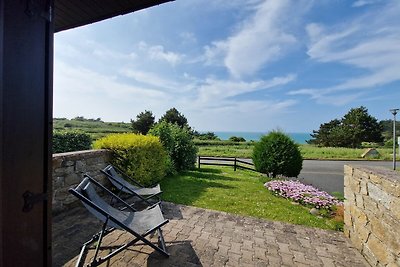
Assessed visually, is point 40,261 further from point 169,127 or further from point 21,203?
point 169,127

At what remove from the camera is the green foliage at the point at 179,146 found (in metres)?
8.16

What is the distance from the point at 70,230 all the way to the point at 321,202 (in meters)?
4.65

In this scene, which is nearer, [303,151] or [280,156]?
[280,156]

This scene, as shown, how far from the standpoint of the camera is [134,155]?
5.18 m

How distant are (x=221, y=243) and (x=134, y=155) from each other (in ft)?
9.98

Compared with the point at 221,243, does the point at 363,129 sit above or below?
above

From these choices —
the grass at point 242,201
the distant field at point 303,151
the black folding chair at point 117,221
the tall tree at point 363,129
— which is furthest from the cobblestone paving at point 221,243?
the tall tree at point 363,129

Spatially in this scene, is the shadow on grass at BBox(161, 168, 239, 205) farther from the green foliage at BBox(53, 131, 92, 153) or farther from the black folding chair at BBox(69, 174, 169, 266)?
the green foliage at BBox(53, 131, 92, 153)

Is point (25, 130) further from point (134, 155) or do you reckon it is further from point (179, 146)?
point (179, 146)

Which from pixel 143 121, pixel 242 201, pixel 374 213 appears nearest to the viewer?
pixel 374 213

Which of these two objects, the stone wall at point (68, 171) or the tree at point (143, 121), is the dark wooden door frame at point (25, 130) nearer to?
the stone wall at point (68, 171)

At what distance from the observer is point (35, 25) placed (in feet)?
2.97

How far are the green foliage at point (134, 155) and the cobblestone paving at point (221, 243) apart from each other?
58.5 inches

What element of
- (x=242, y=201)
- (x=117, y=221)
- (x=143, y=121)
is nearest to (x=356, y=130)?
(x=143, y=121)
